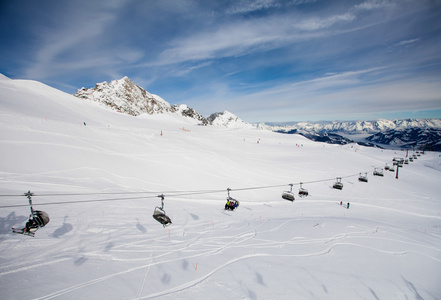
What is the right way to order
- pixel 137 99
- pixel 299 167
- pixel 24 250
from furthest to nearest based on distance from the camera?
pixel 137 99
pixel 299 167
pixel 24 250

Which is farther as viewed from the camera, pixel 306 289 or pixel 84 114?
pixel 84 114

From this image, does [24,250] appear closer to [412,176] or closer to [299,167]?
[299,167]

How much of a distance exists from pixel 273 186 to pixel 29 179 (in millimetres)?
28418

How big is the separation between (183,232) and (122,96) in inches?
6279

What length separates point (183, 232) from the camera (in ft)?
40.2

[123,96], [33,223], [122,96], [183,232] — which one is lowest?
[183,232]

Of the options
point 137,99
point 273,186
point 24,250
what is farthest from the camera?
point 137,99

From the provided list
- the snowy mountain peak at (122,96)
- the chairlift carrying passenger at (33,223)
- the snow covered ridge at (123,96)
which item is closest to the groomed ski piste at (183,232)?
the chairlift carrying passenger at (33,223)

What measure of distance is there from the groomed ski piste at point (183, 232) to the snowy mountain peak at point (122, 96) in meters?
117

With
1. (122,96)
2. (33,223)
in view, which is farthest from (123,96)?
(33,223)

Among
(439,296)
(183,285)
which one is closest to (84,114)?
(183,285)

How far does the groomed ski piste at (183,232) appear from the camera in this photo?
24.9ft

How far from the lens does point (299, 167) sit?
→ 37.9 metres

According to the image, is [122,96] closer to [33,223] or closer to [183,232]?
[33,223]
